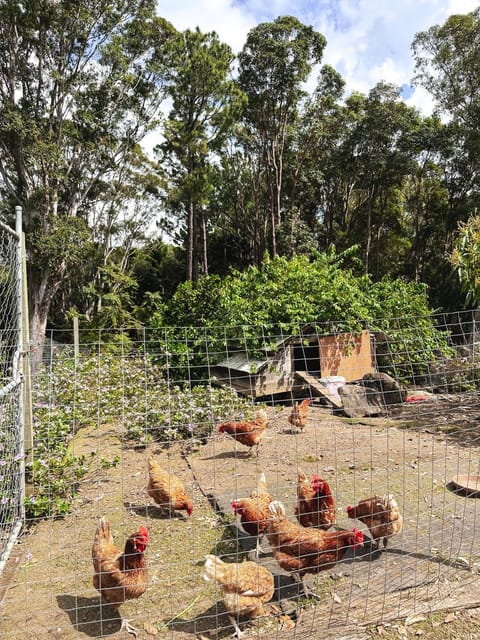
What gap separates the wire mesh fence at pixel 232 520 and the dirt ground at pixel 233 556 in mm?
11

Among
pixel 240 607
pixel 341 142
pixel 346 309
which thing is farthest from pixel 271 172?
pixel 240 607

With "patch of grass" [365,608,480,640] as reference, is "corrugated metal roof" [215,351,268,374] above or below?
above

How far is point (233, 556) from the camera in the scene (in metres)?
3.01

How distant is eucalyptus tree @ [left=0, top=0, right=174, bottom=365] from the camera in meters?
12.5

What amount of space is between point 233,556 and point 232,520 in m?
0.52

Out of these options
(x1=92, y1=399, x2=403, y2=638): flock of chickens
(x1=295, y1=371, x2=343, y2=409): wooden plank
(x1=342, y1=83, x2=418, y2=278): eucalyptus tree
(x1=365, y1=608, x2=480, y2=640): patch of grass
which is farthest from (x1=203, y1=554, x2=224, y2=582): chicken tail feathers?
(x1=342, y1=83, x2=418, y2=278): eucalyptus tree

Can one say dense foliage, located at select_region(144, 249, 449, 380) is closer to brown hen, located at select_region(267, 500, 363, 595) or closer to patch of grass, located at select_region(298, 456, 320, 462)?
patch of grass, located at select_region(298, 456, 320, 462)

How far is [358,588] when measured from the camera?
8.61 feet

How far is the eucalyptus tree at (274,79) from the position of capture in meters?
16.2

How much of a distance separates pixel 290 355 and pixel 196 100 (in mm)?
11063

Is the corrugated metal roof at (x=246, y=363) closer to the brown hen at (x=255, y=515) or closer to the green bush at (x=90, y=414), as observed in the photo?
the green bush at (x=90, y=414)

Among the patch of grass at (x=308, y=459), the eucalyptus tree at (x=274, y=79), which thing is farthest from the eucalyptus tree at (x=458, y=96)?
the patch of grass at (x=308, y=459)

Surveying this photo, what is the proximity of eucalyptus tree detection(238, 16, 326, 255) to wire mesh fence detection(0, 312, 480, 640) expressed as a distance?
1323 cm

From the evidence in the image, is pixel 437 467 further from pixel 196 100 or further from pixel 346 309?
pixel 196 100
